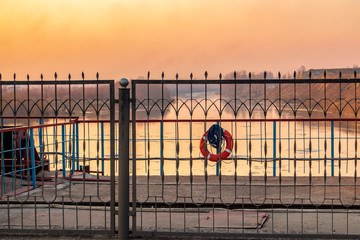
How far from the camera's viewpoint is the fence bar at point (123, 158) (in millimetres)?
5707

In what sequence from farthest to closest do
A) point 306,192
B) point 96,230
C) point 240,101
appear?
point 306,192 < point 96,230 < point 240,101

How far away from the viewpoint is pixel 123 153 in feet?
18.9

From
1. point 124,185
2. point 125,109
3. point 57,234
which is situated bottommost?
point 57,234

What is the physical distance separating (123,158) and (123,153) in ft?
0.19

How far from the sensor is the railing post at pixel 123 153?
5.71 metres

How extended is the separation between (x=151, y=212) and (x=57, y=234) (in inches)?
63.4

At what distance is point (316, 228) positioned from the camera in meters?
6.33

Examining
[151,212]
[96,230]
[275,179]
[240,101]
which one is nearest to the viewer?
[240,101]

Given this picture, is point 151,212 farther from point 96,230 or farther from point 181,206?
point 96,230

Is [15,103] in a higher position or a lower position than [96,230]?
higher

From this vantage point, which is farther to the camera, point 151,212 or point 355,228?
point 151,212

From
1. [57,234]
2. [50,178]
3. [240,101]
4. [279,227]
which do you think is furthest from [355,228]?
[50,178]

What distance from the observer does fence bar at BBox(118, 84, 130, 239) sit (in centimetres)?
571

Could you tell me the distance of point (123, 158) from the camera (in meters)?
5.75
